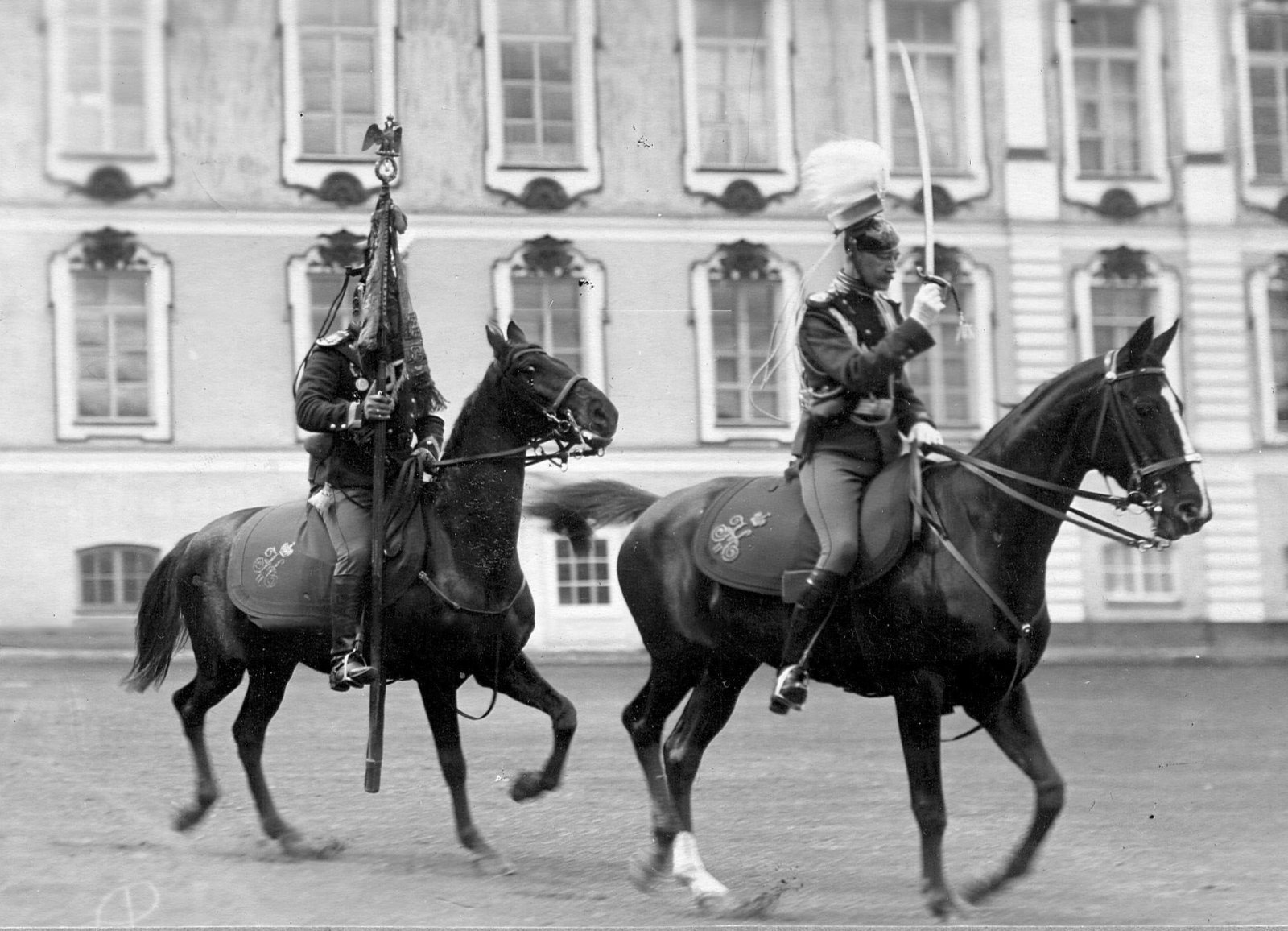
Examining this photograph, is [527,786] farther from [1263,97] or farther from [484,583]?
[1263,97]

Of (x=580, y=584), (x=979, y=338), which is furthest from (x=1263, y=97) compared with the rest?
(x=580, y=584)

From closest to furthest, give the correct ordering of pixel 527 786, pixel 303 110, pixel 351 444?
1. pixel 527 786
2. pixel 351 444
3. pixel 303 110

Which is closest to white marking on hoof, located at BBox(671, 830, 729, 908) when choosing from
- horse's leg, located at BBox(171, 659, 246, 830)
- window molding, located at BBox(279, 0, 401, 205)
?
horse's leg, located at BBox(171, 659, 246, 830)

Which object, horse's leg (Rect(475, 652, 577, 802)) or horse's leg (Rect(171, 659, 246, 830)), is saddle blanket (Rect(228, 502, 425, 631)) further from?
horse's leg (Rect(475, 652, 577, 802))

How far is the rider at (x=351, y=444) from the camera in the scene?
8242mm

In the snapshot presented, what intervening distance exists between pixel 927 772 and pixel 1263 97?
19.7m

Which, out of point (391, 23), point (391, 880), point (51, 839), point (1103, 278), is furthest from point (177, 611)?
point (1103, 278)

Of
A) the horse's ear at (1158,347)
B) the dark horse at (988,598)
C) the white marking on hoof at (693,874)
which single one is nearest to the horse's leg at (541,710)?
the dark horse at (988,598)

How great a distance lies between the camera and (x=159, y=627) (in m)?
9.44

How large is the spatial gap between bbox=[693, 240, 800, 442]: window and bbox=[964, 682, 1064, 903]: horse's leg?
13.4 meters

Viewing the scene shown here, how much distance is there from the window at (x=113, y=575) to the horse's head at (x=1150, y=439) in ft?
49.2

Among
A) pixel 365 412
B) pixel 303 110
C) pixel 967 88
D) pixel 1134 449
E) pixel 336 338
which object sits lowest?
pixel 1134 449

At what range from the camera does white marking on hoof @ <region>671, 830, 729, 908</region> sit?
23.8 feet

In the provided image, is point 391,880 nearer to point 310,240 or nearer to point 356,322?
point 356,322
